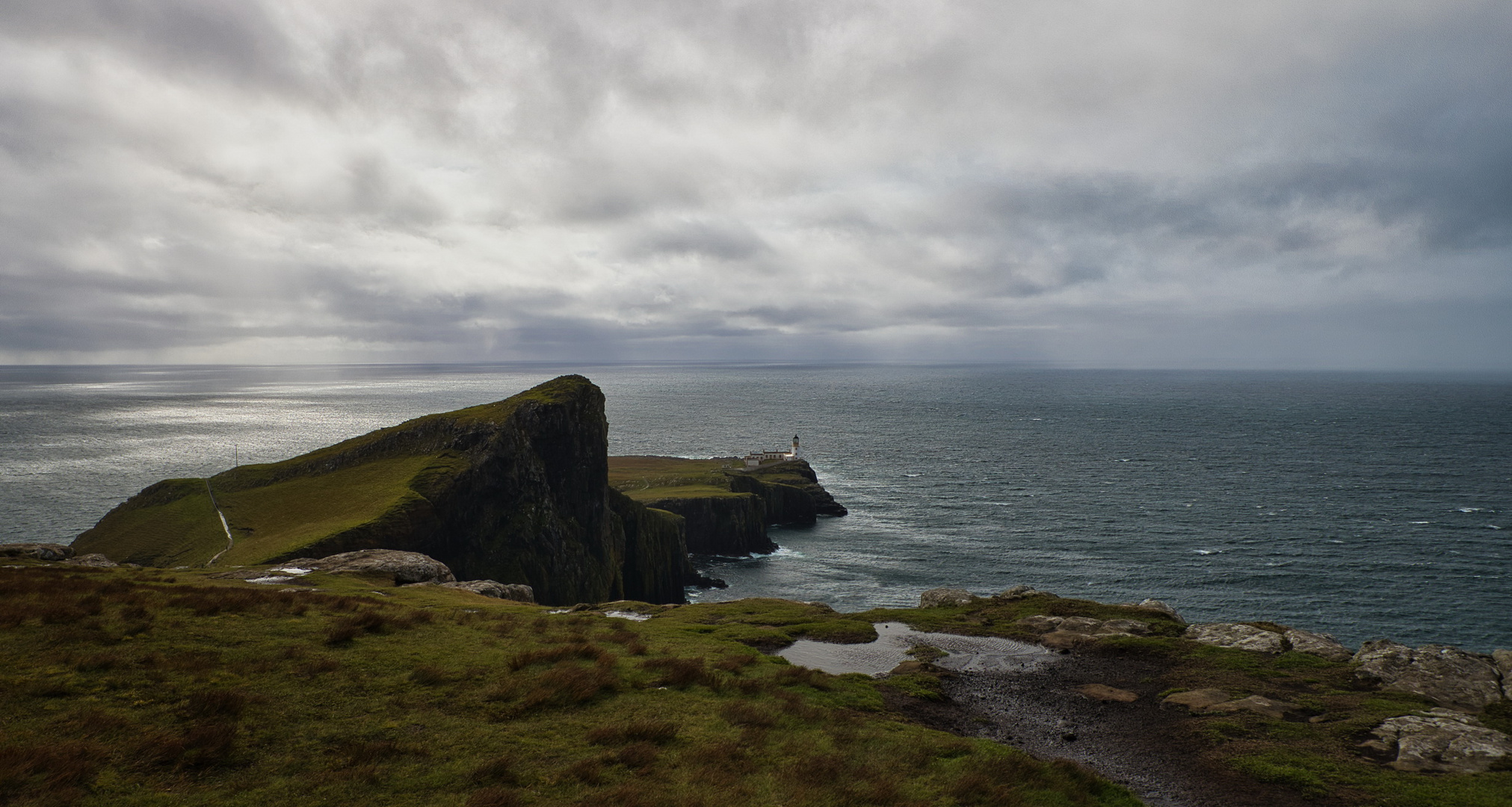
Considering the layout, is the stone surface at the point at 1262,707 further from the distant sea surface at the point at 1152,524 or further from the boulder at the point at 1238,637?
the distant sea surface at the point at 1152,524

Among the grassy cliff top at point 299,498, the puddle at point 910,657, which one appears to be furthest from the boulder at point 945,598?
the grassy cliff top at point 299,498

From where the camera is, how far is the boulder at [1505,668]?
886 inches

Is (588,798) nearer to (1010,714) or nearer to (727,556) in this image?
(1010,714)

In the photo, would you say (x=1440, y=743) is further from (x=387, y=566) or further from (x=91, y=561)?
(x=91, y=561)

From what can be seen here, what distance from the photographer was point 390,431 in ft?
265

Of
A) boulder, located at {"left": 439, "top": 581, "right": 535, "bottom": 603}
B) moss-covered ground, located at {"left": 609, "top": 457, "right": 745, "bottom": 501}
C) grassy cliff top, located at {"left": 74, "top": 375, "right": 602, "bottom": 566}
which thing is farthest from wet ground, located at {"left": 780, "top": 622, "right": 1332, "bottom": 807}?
moss-covered ground, located at {"left": 609, "top": 457, "right": 745, "bottom": 501}

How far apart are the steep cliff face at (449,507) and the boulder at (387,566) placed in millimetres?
8281

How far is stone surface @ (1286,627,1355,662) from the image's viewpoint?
89.6 feet

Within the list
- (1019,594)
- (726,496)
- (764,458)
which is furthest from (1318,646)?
(764,458)

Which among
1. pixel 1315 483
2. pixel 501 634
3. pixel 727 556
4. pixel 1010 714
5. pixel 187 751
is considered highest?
pixel 187 751

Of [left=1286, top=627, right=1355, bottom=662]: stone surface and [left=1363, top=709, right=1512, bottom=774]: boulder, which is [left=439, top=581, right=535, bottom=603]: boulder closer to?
[left=1286, top=627, right=1355, bottom=662]: stone surface

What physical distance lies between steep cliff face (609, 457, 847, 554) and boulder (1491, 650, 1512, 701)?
302 ft

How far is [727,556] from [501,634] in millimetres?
87630

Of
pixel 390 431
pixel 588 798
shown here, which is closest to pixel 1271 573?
pixel 588 798
